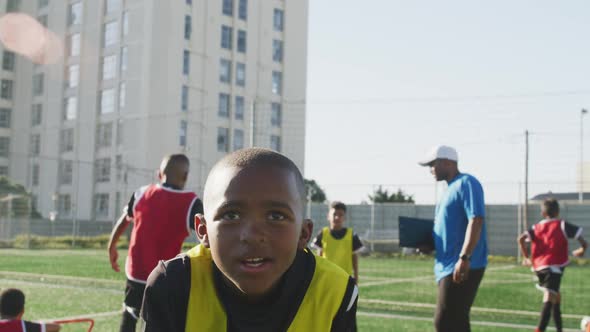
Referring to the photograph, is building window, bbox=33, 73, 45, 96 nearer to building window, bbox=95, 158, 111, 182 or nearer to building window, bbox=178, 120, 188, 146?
building window, bbox=95, 158, 111, 182

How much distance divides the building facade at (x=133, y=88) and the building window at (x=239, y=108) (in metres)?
0.08

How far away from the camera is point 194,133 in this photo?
49.2 m

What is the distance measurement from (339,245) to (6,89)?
56.7 m

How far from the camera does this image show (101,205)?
5034 centimetres

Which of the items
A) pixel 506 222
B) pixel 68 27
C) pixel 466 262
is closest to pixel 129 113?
pixel 68 27

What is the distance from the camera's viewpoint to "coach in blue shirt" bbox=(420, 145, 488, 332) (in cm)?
577

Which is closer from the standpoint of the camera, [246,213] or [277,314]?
[246,213]

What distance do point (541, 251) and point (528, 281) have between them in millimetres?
8588

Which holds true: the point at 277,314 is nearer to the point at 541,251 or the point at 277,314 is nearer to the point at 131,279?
the point at 131,279

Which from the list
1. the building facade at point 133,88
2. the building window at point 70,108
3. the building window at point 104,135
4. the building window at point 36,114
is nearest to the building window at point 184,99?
the building facade at point 133,88

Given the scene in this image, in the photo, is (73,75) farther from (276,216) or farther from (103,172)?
(276,216)

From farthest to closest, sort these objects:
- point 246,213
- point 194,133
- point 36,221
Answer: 1. point 194,133
2. point 36,221
3. point 246,213

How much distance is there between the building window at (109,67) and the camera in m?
50.9

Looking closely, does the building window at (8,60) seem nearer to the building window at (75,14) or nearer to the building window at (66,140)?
the building window at (75,14)
